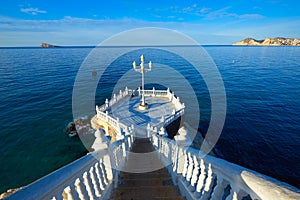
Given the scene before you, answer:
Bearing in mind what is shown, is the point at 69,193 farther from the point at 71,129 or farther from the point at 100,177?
the point at 71,129

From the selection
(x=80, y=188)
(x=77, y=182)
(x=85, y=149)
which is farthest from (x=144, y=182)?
(x=85, y=149)

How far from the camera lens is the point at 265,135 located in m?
15.9

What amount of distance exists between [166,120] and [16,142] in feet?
44.9

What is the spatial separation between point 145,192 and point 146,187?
21cm

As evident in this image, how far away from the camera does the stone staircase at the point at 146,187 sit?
3.60m

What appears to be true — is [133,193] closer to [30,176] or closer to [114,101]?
[30,176]

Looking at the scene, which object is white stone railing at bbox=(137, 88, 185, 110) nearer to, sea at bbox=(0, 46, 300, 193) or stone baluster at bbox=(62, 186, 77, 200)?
sea at bbox=(0, 46, 300, 193)

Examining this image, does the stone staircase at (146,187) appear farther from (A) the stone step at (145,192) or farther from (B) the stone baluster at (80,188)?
(B) the stone baluster at (80,188)

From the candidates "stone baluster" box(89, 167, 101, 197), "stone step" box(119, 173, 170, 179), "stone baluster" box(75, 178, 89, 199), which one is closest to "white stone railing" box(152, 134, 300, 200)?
"stone step" box(119, 173, 170, 179)

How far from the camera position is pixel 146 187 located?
394 cm

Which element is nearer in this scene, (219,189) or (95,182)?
(219,189)

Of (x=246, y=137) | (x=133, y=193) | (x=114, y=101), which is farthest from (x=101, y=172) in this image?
(x=246, y=137)

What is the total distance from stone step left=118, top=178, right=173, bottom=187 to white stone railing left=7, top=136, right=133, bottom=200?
0.38m

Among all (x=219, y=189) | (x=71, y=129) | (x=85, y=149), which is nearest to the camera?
(x=219, y=189)
